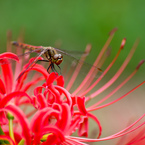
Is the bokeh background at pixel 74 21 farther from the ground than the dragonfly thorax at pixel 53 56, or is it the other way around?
the bokeh background at pixel 74 21

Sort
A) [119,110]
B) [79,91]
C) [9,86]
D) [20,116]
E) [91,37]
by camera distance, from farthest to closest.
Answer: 1. [91,37]
2. [119,110]
3. [79,91]
4. [9,86]
5. [20,116]

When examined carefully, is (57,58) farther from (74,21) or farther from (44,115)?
(74,21)

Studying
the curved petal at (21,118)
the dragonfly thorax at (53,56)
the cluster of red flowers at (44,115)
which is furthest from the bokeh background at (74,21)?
the curved petal at (21,118)

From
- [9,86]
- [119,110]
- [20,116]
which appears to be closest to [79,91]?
[9,86]

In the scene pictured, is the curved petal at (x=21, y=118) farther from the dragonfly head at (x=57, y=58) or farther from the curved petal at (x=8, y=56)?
the dragonfly head at (x=57, y=58)

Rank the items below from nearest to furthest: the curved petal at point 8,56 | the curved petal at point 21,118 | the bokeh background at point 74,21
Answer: the curved petal at point 21,118 → the curved petal at point 8,56 → the bokeh background at point 74,21

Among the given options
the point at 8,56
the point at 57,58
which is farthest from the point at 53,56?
Result: the point at 8,56

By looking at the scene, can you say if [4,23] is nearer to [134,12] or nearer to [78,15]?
[78,15]
